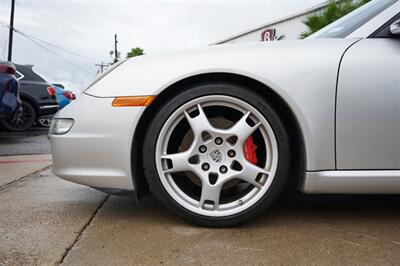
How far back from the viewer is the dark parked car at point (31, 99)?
8.73 m

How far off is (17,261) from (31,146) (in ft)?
16.7

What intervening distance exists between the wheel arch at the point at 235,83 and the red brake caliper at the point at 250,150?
20 cm

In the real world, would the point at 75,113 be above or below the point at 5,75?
below

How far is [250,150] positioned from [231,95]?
1.04 ft

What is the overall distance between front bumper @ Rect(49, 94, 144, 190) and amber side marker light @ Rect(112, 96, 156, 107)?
2cm

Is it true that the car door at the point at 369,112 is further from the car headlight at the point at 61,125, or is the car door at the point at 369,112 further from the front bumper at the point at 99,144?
the car headlight at the point at 61,125

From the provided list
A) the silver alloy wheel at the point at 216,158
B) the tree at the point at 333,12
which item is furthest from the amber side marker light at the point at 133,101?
the tree at the point at 333,12

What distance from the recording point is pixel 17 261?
70.3 inches

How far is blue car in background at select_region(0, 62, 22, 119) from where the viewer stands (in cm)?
525

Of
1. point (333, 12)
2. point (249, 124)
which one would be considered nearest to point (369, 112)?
point (249, 124)

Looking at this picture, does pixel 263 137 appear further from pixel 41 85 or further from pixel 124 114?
pixel 41 85

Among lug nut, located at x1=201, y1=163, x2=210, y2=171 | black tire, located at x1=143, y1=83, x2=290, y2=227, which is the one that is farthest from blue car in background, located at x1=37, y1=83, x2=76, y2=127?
lug nut, located at x1=201, y1=163, x2=210, y2=171

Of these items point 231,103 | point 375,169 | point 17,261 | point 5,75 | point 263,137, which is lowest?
point 17,261

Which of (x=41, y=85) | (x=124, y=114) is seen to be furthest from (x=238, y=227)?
(x=41, y=85)
